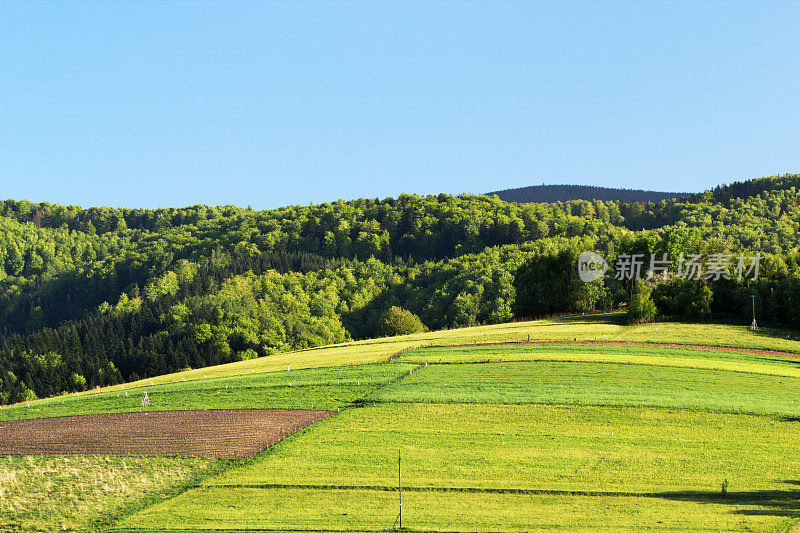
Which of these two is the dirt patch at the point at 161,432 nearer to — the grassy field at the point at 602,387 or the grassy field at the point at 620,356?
the grassy field at the point at 602,387

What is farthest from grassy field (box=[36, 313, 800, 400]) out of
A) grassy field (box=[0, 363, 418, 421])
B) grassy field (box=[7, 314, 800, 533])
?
grassy field (box=[0, 363, 418, 421])

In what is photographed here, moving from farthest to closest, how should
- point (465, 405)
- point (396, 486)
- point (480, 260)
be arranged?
point (480, 260) < point (465, 405) < point (396, 486)

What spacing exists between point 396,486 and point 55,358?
100 meters

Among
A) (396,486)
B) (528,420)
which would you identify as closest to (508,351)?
(528,420)

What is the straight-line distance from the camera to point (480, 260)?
17488 cm

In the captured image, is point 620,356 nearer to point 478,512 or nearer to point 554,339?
point 554,339

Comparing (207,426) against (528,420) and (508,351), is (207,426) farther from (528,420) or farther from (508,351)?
(508,351)

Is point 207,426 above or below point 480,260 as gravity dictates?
below

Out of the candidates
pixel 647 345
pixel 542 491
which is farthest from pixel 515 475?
pixel 647 345

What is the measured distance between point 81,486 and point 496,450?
2235 cm

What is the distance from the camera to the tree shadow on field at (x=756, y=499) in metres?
29.8

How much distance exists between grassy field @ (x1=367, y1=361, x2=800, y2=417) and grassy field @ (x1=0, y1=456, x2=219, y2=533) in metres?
18.3

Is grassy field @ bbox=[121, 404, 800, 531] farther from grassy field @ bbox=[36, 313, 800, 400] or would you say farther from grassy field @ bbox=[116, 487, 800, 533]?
grassy field @ bbox=[36, 313, 800, 400]

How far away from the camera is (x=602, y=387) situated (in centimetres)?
5419
